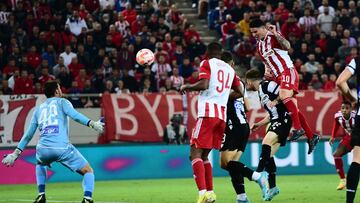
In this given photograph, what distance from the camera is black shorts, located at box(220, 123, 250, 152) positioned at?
13.2 meters

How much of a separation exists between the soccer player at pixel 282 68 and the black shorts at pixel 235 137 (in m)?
1.52

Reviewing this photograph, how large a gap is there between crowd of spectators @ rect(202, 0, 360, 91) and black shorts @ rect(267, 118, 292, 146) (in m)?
11.1

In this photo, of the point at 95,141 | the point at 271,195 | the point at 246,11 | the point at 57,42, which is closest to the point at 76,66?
the point at 57,42

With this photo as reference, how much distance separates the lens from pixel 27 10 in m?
26.6

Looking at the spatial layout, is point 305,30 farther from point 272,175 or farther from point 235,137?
point 235,137

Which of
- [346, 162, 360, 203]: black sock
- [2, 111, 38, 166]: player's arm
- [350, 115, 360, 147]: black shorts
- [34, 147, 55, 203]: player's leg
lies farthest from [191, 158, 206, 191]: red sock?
[2, 111, 38, 166]: player's arm

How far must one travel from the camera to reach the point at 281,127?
→ 1488 centimetres

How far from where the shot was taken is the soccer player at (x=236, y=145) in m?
12.8

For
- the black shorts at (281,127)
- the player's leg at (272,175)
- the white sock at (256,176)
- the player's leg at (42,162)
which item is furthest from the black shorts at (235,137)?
the player's leg at (42,162)

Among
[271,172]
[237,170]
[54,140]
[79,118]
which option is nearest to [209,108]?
[237,170]

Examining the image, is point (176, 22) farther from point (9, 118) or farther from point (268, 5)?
point (9, 118)

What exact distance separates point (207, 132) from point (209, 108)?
0.33 meters

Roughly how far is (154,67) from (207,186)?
45.7 ft

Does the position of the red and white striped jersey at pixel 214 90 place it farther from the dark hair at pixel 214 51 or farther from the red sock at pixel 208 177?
the red sock at pixel 208 177
